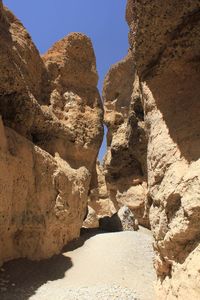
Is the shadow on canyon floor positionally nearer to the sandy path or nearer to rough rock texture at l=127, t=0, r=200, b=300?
the sandy path

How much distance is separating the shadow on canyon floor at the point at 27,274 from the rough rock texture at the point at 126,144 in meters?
5.26

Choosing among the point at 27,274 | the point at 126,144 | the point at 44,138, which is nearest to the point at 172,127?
the point at 27,274

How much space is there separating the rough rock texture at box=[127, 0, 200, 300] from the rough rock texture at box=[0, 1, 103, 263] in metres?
4.23

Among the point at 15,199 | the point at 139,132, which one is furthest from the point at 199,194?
the point at 139,132

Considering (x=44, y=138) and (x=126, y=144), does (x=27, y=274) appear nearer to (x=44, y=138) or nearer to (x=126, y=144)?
(x=44, y=138)

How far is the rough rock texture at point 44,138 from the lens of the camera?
8.54m

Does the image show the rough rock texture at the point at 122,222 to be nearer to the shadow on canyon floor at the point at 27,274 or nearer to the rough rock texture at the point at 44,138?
the rough rock texture at the point at 44,138

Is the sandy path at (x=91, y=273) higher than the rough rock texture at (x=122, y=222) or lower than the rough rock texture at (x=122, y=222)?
lower

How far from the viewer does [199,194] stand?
345 centimetres

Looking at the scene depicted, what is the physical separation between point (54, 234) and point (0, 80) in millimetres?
4617

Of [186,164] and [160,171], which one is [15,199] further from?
[186,164]

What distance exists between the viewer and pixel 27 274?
8.12m

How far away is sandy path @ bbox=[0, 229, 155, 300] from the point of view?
7.28m

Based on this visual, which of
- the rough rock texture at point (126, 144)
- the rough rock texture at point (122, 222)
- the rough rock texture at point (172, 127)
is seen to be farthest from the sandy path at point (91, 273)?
the rough rock texture at point (172, 127)
